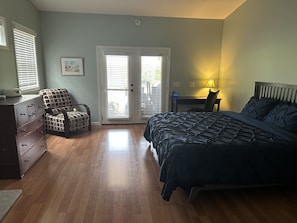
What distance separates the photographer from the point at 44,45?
4848 mm

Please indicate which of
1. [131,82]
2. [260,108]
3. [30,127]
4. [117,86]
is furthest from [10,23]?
[260,108]

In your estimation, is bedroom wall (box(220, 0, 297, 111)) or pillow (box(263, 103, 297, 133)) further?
bedroom wall (box(220, 0, 297, 111))

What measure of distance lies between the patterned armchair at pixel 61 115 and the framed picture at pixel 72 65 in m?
0.48

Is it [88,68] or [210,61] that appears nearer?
[88,68]

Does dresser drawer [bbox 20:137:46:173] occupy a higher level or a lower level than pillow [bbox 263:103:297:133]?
lower

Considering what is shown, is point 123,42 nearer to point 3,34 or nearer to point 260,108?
point 3,34

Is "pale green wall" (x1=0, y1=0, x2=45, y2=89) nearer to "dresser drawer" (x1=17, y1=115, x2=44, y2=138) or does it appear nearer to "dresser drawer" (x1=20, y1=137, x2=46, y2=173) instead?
"dresser drawer" (x1=17, y1=115, x2=44, y2=138)

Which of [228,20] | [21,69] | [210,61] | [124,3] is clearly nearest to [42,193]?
[21,69]

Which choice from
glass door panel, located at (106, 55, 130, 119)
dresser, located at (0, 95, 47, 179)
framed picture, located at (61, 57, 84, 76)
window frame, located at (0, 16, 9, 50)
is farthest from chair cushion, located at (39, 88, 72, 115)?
dresser, located at (0, 95, 47, 179)

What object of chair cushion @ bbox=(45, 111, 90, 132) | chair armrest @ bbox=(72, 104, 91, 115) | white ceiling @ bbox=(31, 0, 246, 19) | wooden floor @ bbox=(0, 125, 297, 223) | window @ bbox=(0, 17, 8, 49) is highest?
white ceiling @ bbox=(31, 0, 246, 19)

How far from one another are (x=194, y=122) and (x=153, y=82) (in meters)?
2.45

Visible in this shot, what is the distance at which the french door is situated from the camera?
513 centimetres

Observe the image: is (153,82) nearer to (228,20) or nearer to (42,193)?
(228,20)

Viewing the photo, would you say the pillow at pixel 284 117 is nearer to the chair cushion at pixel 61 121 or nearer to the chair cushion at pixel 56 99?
the chair cushion at pixel 61 121
